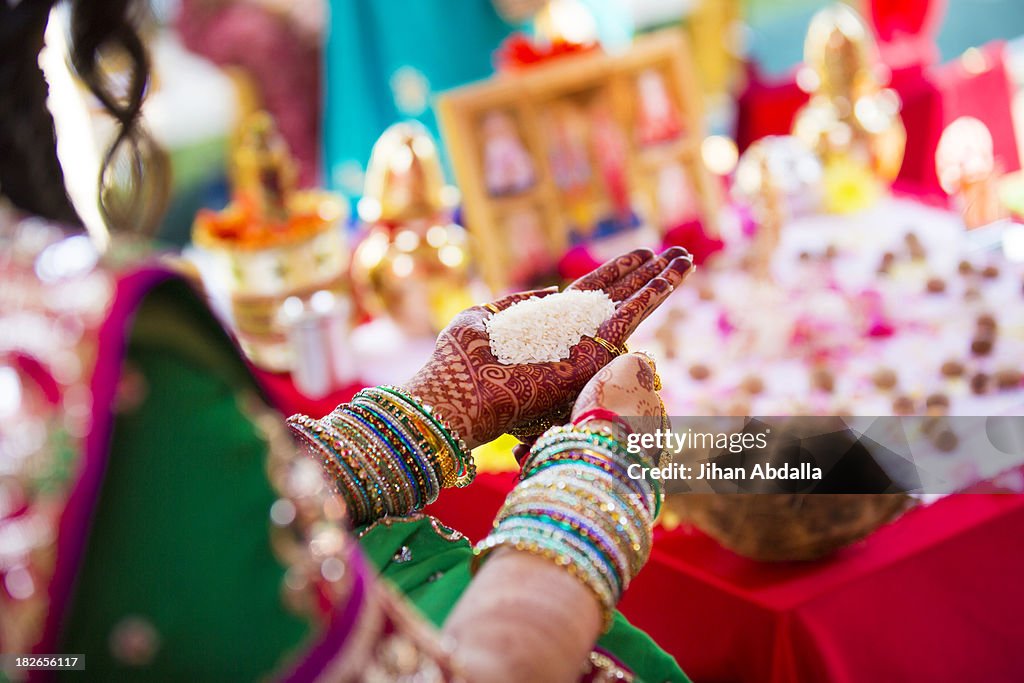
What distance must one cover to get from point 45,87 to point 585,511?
0.37 metres

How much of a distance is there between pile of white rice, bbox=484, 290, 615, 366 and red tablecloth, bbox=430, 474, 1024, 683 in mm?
213

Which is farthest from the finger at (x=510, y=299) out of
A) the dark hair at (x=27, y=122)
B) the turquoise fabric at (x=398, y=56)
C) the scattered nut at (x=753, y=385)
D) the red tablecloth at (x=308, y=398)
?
the turquoise fabric at (x=398, y=56)

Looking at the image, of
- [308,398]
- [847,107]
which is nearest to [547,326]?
[308,398]

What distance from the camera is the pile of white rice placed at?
2.33 feet

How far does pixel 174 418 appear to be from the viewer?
0.40 m

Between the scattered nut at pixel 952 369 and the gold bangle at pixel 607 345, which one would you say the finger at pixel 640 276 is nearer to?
the gold bangle at pixel 607 345

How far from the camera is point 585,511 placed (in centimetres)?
52

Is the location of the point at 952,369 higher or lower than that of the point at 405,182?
lower

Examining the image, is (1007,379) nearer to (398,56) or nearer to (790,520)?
(790,520)

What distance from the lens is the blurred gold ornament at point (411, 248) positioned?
1.74 meters

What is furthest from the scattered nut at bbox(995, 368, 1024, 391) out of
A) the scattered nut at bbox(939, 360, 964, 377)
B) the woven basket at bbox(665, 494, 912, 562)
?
the woven basket at bbox(665, 494, 912, 562)

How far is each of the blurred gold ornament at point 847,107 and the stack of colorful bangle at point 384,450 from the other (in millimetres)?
1588

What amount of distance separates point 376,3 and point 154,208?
7.32 feet

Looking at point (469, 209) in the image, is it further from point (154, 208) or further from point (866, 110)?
point (154, 208)
